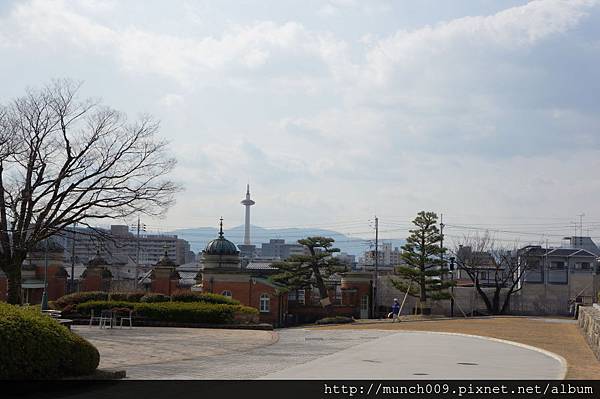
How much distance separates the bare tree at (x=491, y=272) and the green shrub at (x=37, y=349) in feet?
150

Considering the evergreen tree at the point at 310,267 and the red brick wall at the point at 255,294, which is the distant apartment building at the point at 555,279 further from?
the red brick wall at the point at 255,294

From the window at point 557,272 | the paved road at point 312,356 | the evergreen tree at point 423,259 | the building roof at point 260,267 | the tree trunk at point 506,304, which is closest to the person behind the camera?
the paved road at point 312,356

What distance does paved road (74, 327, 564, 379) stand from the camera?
45.7ft

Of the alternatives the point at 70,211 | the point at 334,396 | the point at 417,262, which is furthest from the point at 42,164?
the point at 417,262

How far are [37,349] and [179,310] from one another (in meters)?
19.0

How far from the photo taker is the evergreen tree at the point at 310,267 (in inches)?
1973

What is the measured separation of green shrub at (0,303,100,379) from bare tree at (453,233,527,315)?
150 feet

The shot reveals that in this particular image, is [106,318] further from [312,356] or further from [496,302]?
[496,302]

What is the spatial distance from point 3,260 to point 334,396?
22.4m

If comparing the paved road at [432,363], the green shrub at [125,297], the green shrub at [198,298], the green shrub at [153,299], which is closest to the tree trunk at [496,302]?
the green shrub at [198,298]

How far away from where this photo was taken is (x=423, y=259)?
46.5 meters

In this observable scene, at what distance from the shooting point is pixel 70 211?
97.6ft

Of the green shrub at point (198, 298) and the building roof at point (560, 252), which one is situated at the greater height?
the building roof at point (560, 252)

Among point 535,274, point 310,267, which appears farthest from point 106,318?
point 535,274
